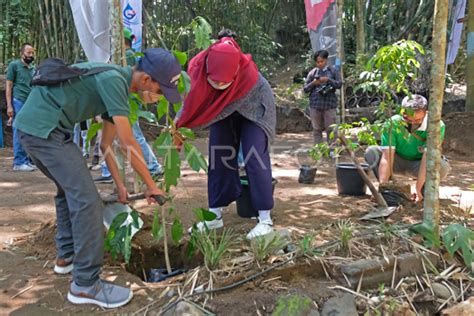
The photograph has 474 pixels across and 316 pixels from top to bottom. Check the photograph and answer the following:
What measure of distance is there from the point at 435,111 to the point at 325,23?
4.69 meters

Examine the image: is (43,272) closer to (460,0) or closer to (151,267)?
(151,267)

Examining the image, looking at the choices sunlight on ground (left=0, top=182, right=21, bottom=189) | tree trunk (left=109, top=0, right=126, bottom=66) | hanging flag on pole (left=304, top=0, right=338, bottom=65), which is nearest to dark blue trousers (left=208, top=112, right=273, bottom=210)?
tree trunk (left=109, top=0, right=126, bottom=66)

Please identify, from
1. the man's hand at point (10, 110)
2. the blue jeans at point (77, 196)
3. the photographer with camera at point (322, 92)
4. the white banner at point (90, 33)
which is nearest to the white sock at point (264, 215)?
the blue jeans at point (77, 196)

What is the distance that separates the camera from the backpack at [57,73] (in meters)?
2.16

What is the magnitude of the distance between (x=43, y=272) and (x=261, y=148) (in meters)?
1.45

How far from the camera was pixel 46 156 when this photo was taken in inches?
86.1

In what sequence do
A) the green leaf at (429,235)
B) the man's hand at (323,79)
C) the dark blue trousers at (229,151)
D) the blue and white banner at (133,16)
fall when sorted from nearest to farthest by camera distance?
the green leaf at (429,235) → the dark blue trousers at (229,151) → the blue and white banner at (133,16) → the man's hand at (323,79)

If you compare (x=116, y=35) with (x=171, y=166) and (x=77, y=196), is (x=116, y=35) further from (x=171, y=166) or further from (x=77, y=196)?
(x=77, y=196)

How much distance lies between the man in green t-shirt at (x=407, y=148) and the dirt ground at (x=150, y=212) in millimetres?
273

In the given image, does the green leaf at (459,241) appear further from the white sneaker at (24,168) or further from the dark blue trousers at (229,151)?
the white sneaker at (24,168)

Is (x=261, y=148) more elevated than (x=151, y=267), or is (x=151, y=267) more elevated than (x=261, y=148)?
(x=261, y=148)

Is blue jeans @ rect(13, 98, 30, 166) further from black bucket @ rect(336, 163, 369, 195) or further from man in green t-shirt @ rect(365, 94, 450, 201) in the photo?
man in green t-shirt @ rect(365, 94, 450, 201)

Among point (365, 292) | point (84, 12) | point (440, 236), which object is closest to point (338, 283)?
point (365, 292)

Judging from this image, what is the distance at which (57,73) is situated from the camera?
2164 millimetres
